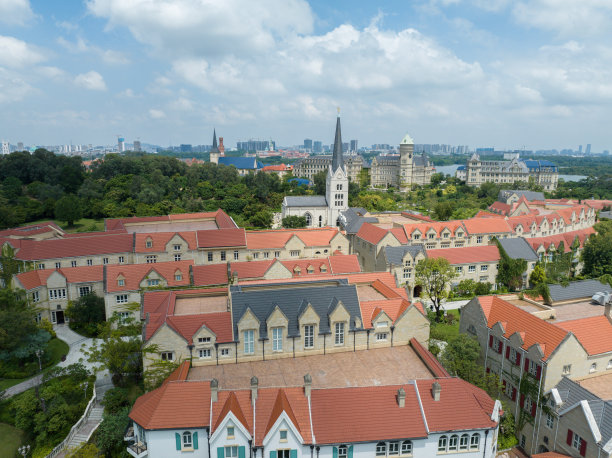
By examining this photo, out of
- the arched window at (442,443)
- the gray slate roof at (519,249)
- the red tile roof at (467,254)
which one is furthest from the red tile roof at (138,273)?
the gray slate roof at (519,249)

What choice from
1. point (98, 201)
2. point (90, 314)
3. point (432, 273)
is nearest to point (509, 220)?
point (432, 273)

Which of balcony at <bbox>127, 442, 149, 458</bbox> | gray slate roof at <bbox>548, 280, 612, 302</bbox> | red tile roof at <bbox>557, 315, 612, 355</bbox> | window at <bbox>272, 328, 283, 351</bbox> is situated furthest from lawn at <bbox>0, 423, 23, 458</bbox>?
gray slate roof at <bbox>548, 280, 612, 302</bbox>

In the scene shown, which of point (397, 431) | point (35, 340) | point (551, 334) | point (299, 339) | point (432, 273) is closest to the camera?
point (397, 431)

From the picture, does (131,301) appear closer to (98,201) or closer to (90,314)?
(90,314)

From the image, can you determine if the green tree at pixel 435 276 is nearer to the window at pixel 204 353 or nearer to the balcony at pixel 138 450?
the window at pixel 204 353

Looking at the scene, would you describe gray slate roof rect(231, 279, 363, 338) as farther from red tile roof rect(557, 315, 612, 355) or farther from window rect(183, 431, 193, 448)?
red tile roof rect(557, 315, 612, 355)

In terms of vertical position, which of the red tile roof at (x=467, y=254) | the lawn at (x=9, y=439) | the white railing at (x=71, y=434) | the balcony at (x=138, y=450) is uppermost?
the red tile roof at (x=467, y=254)

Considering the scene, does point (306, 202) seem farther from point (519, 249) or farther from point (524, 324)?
point (524, 324)
